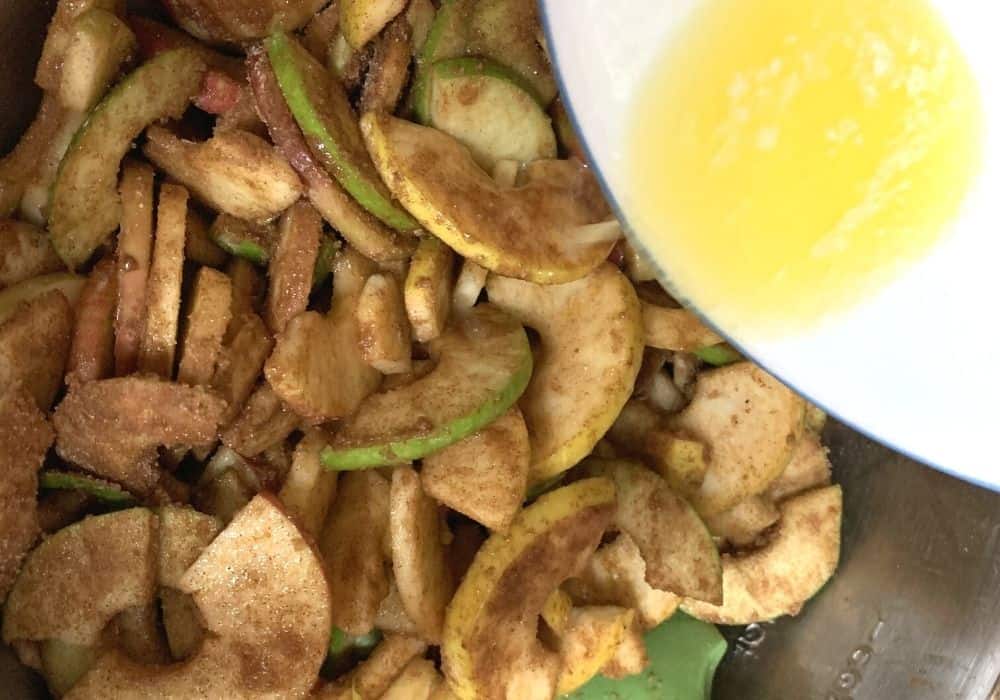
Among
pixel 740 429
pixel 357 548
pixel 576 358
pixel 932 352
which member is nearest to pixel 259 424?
pixel 357 548

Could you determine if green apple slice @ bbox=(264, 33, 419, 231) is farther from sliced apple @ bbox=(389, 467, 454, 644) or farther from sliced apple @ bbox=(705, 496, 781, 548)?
sliced apple @ bbox=(705, 496, 781, 548)

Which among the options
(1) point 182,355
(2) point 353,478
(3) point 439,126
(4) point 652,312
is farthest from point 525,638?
(3) point 439,126

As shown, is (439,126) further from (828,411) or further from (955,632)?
(955,632)

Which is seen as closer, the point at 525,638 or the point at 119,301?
the point at 119,301

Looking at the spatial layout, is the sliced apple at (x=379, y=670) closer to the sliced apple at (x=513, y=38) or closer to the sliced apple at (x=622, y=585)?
the sliced apple at (x=622, y=585)

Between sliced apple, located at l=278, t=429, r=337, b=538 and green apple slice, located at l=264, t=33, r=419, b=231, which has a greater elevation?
green apple slice, located at l=264, t=33, r=419, b=231

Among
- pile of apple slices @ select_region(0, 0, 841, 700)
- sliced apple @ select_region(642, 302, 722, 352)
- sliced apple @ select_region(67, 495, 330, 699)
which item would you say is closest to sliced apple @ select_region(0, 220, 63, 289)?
pile of apple slices @ select_region(0, 0, 841, 700)

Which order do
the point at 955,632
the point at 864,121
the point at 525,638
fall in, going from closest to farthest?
the point at 864,121 < the point at 525,638 < the point at 955,632

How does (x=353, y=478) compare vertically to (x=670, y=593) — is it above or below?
above
